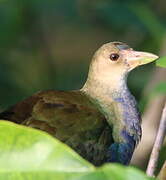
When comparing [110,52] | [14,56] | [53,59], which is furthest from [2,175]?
[53,59]

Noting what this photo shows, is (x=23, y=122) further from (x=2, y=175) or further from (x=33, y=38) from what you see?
(x=33, y=38)

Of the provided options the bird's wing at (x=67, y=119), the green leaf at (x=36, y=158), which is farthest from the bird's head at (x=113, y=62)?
the green leaf at (x=36, y=158)

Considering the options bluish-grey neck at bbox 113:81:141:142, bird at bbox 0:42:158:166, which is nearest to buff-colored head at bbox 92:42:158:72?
bird at bbox 0:42:158:166

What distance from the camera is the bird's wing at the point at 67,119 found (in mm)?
2170

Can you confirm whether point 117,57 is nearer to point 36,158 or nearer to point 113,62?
point 113,62

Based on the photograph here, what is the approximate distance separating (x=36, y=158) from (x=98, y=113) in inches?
67.1

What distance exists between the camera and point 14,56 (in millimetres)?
5352

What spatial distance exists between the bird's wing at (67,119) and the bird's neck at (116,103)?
0.21 metres

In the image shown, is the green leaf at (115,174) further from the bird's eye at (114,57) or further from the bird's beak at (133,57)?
the bird's eye at (114,57)

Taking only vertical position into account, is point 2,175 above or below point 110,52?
above

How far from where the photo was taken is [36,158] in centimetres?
91

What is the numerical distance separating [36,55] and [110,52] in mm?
2305

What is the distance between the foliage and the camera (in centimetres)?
84

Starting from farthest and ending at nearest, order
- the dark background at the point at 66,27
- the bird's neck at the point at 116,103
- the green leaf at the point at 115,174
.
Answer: the dark background at the point at 66,27 → the bird's neck at the point at 116,103 → the green leaf at the point at 115,174
